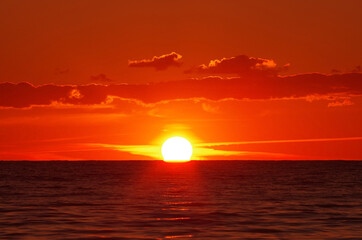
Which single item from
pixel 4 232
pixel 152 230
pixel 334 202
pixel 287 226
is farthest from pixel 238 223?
pixel 334 202

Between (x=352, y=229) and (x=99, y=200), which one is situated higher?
Result: (x=99, y=200)

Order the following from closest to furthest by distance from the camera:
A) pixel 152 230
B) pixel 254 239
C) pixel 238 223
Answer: pixel 254 239 < pixel 152 230 < pixel 238 223

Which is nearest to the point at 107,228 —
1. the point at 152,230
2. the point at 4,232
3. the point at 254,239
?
the point at 152,230

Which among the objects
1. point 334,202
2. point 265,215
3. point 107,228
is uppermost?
point 334,202

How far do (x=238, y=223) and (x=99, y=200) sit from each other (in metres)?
22.5

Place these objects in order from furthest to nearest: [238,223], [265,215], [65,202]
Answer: [65,202] < [265,215] < [238,223]

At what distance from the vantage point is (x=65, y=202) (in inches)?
2418

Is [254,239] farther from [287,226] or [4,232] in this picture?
[4,232]

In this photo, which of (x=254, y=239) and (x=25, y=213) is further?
(x=25, y=213)

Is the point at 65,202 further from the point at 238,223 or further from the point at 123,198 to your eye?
the point at 238,223

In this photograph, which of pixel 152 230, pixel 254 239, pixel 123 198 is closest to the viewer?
pixel 254 239

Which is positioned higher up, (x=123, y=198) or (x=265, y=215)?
(x=123, y=198)

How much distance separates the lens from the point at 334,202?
62406 millimetres

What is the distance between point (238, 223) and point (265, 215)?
5.65 meters
